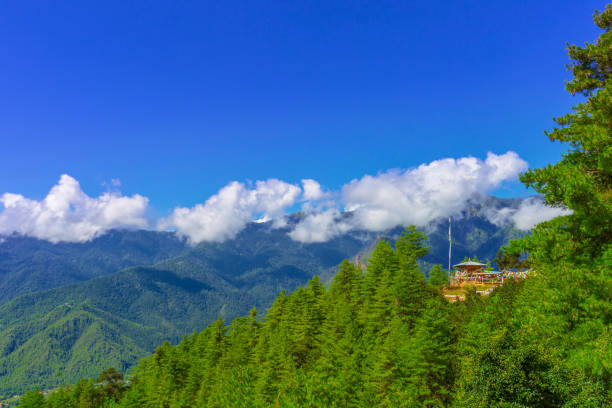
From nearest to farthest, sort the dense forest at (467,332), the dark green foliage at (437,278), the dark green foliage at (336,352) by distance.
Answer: the dense forest at (467,332)
the dark green foliage at (336,352)
the dark green foliage at (437,278)

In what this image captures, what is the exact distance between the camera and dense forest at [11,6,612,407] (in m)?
13.9

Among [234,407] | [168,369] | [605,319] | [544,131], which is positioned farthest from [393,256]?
[168,369]

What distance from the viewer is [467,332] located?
34.4 meters

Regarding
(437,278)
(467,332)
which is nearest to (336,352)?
(467,332)

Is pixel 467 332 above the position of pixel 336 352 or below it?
above

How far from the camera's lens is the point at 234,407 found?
30.2m

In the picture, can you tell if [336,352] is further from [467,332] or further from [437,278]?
[437,278]

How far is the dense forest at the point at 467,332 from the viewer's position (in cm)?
1395

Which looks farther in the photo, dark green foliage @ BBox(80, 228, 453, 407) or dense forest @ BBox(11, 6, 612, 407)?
dark green foliage @ BBox(80, 228, 453, 407)

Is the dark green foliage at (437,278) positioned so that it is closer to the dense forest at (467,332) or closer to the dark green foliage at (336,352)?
the dense forest at (467,332)

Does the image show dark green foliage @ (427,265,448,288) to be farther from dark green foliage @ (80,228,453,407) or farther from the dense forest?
dark green foliage @ (80,228,453,407)

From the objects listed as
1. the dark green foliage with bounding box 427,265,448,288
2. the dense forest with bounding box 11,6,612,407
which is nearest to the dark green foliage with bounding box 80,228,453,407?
the dense forest with bounding box 11,6,612,407

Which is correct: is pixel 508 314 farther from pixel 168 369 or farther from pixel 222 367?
pixel 168 369

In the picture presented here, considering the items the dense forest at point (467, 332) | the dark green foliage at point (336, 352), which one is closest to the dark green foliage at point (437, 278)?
the dense forest at point (467, 332)
